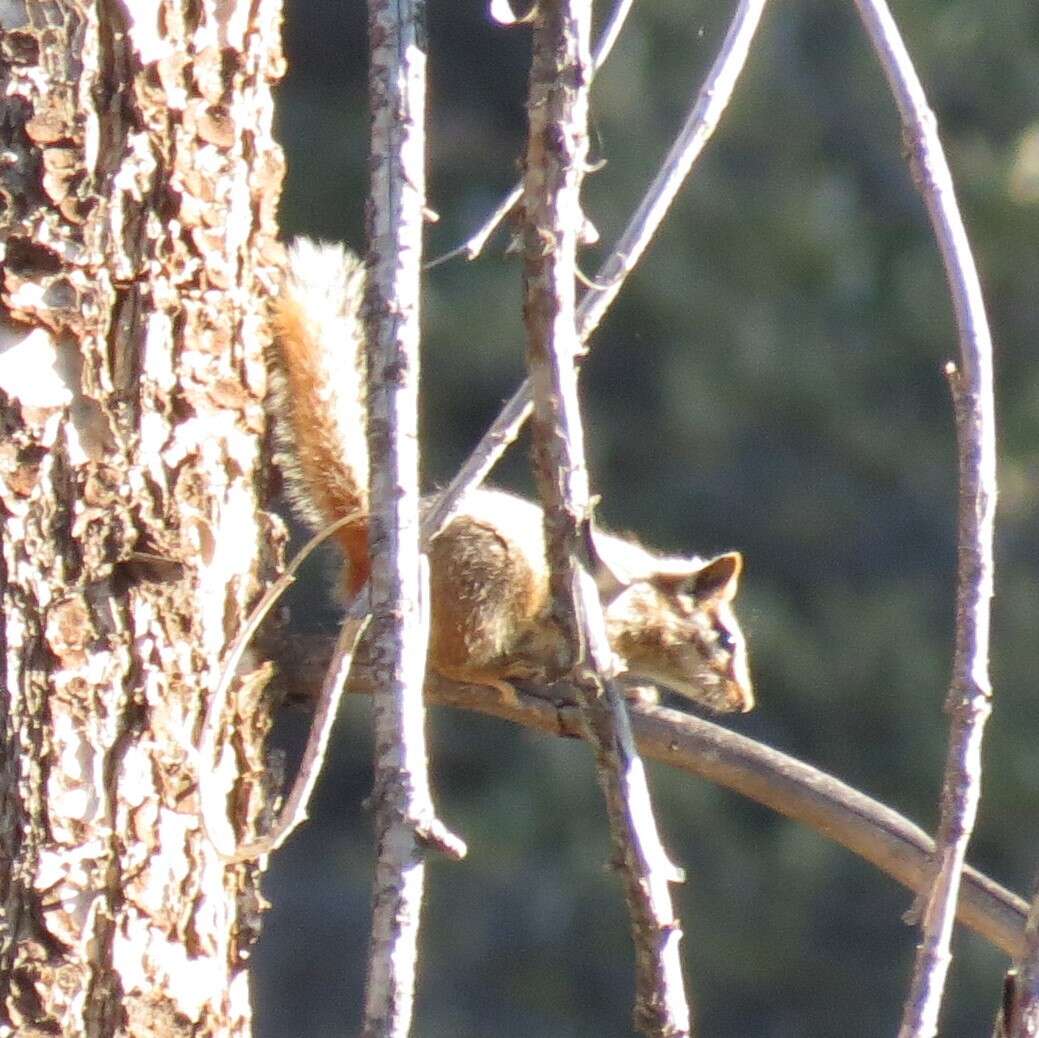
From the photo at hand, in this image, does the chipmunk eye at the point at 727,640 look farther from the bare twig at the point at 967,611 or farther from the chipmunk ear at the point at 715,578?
the bare twig at the point at 967,611

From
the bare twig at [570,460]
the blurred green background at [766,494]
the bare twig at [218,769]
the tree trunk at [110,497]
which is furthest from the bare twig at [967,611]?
the blurred green background at [766,494]

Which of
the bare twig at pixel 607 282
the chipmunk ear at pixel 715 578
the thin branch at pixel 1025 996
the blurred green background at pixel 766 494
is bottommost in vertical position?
the thin branch at pixel 1025 996

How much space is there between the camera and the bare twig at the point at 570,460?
57.0 inches

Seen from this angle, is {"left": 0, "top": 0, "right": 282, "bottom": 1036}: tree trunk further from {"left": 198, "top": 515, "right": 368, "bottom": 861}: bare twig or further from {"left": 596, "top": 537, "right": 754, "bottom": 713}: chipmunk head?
{"left": 596, "top": 537, "right": 754, "bottom": 713}: chipmunk head

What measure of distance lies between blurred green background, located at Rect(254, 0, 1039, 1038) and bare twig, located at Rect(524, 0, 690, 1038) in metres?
6.05

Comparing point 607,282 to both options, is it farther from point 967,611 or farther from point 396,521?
point 967,611

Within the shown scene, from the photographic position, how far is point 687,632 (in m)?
3.45

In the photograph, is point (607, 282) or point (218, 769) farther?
point (218, 769)

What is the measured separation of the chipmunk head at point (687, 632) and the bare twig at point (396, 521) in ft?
6.34

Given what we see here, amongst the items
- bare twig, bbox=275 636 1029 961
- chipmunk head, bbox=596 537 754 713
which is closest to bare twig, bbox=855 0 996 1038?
bare twig, bbox=275 636 1029 961

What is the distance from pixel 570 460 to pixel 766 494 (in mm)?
6752

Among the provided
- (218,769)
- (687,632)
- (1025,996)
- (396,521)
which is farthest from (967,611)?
(687,632)

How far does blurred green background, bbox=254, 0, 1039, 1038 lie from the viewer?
25.2 feet

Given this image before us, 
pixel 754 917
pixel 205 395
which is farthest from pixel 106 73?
pixel 754 917
